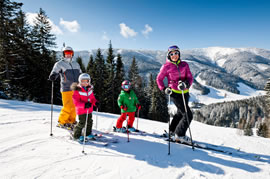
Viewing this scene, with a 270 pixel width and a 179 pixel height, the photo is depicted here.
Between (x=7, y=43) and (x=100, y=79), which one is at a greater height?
(x=7, y=43)

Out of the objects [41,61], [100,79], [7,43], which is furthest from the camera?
[100,79]

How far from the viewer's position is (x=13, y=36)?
16.0 metres

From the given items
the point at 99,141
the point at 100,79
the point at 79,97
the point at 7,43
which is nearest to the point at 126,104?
the point at 99,141

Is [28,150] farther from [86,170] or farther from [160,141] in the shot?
[160,141]

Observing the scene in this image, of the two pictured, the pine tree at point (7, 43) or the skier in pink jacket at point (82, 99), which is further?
the pine tree at point (7, 43)

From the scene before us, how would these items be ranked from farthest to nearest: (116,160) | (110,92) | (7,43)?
(110,92) → (7,43) → (116,160)

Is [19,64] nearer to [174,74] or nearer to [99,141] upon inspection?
[99,141]

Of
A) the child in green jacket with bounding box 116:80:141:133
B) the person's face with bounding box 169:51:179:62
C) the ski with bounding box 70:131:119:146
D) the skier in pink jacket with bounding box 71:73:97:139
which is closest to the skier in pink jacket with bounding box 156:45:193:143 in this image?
the person's face with bounding box 169:51:179:62

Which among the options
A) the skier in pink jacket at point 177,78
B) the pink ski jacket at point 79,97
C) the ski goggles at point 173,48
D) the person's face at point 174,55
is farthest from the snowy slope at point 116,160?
the ski goggles at point 173,48

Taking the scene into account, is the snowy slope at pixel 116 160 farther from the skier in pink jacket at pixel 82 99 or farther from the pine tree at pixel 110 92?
the pine tree at pixel 110 92

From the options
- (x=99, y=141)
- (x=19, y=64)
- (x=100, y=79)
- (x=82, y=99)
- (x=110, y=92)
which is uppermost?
(x=19, y=64)

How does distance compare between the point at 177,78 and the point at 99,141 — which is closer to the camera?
the point at 99,141

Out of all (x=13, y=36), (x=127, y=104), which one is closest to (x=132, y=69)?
(x=13, y=36)

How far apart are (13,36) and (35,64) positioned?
413cm
